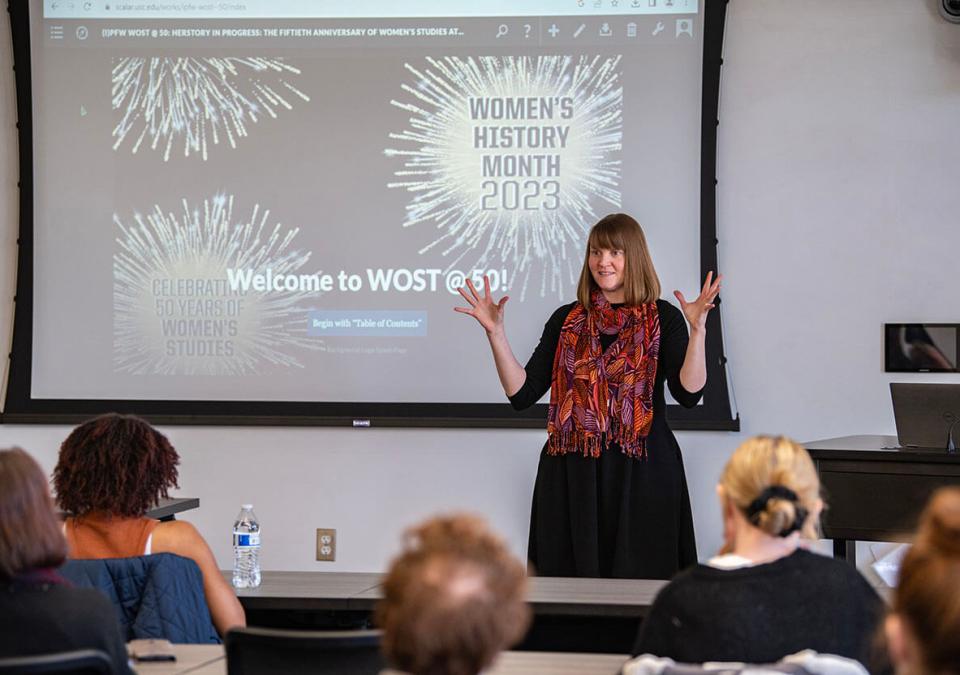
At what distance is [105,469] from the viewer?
2523mm

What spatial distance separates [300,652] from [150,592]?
Answer: 0.78 m

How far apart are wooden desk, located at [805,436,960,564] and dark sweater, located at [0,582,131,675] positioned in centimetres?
227

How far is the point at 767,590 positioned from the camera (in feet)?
5.66

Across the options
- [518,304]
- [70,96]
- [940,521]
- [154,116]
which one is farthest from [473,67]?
[940,521]

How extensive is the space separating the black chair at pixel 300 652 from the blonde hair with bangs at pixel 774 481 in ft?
2.00

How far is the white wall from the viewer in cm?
477

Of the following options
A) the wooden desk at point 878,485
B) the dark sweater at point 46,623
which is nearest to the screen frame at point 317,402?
the wooden desk at point 878,485

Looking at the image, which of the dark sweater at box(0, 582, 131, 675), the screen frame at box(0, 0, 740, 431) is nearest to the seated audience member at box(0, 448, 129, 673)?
the dark sweater at box(0, 582, 131, 675)

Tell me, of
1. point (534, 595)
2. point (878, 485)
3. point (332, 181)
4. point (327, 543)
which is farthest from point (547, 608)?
point (332, 181)

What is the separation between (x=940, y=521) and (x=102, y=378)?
15.2 feet

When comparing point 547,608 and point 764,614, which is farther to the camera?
point 547,608

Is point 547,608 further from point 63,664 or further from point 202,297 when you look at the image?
point 202,297

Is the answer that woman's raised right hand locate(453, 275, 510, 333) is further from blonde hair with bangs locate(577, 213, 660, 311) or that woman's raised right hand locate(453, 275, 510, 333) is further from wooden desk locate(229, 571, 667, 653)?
wooden desk locate(229, 571, 667, 653)

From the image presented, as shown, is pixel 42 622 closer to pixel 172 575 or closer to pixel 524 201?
pixel 172 575
